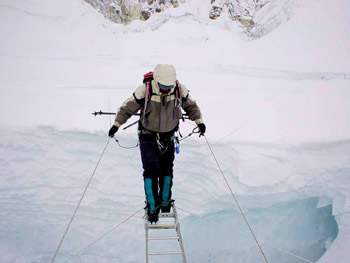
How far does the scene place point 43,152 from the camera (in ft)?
13.5

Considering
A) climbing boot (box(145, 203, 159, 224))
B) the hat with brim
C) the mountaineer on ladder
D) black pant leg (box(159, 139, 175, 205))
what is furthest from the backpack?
climbing boot (box(145, 203, 159, 224))

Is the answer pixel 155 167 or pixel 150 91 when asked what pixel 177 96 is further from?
pixel 155 167

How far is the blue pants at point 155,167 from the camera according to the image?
2.57 meters

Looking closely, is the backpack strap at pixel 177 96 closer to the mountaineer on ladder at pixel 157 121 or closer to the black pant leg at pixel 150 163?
the mountaineer on ladder at pixel 157 121

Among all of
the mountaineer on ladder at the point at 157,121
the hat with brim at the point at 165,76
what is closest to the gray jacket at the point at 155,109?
the mountaineer on ladder at the point at 157,121

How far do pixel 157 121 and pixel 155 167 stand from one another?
1.39 feet

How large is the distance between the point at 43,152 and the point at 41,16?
6.75 metres

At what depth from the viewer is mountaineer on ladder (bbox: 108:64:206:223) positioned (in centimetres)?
235

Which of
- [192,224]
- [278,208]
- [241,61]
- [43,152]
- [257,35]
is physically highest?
[257,35]

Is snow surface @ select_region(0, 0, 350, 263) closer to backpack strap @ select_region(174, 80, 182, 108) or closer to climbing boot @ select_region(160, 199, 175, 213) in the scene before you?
climbing boot @ select_region(160, 199, 175, 213)

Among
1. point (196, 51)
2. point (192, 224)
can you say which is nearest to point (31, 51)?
point (196, 51)

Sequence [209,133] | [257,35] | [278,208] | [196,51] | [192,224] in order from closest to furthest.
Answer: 1. [278,208]
2. [192,224]
3. [209,133]
4. [196,51]
5. [257,35]

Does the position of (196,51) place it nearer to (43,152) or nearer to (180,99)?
(43,152)

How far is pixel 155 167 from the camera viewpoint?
2.57m
